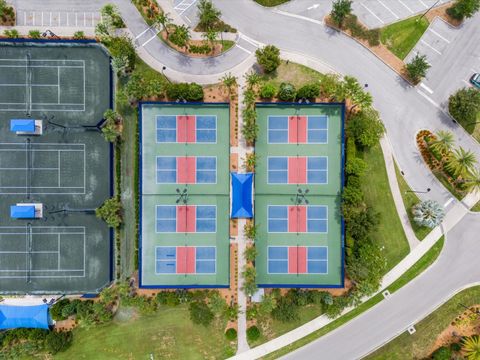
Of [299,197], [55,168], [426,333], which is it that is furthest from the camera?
[426,333]

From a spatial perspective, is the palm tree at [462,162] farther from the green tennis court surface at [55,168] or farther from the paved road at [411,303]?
the green tennis court surface at [55,168]

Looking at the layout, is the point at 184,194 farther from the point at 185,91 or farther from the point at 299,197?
the point at 299,197

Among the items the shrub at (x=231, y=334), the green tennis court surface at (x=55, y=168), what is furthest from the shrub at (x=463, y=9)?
the shrub at (x=231, y=334)

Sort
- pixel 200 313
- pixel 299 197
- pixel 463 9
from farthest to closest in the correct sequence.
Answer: pixel 299 197, pixel 463 9, pixel 200 313

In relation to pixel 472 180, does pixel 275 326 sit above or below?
below

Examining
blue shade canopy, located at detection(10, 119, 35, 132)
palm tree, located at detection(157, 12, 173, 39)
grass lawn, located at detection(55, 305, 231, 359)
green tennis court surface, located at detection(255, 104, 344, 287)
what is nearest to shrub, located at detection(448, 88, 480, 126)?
green tennis court surface, located at detection(255, 104, 344, 287)

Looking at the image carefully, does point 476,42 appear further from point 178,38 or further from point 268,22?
point 178,38

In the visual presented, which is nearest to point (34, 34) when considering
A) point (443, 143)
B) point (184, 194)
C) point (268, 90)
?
point (184, 194)

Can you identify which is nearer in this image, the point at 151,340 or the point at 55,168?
the point at 55,168
